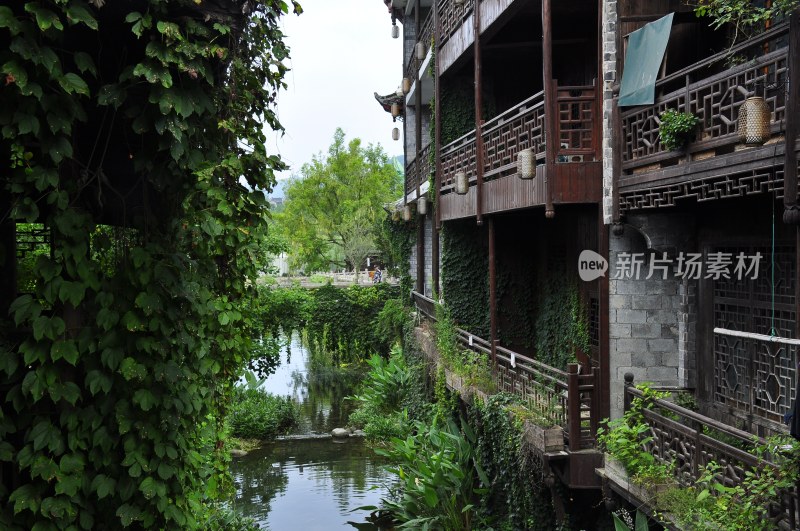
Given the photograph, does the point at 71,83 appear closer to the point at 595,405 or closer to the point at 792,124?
the point at 792,124

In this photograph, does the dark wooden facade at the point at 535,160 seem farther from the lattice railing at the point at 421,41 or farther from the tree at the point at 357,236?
the tree at the point at 357,236

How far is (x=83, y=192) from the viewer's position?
562 cm

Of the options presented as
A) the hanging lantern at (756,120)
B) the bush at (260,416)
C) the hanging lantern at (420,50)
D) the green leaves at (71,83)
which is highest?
the hanging lantern at (420,50)

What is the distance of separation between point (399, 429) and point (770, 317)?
13.0 metres

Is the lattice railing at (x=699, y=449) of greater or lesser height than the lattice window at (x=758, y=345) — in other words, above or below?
below

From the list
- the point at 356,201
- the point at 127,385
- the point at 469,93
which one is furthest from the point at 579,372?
the point at 356,201

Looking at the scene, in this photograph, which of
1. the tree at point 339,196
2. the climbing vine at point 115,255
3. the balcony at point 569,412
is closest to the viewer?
the climbing vine at point 115,255

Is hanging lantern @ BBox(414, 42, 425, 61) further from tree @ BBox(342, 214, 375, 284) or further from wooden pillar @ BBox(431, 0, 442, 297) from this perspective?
tree @ BBox(342, 214, 375, 284)

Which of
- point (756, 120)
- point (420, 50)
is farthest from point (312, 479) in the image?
point (756, 120)

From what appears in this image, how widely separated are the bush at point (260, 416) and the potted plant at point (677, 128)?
16.0 meters

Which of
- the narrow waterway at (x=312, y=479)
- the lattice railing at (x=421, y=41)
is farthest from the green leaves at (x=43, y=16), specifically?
the lattice railing at (x=421, y=41)

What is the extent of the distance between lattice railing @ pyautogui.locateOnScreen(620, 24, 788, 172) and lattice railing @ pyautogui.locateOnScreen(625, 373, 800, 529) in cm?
270

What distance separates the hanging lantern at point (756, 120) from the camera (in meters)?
7.07

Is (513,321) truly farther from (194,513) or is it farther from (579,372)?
(194,513)
